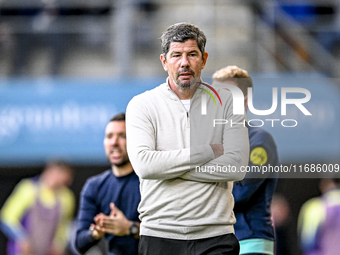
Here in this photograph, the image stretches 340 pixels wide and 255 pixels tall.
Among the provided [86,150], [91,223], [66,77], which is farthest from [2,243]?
[91,223]

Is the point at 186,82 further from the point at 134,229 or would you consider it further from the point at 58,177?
the point at 58,177

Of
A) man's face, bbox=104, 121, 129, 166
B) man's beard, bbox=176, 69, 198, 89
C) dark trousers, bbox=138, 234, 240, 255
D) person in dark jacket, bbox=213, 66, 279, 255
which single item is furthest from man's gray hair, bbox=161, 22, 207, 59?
man's face, bbox=104, 121, 129, 166

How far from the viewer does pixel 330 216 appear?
5453 mm

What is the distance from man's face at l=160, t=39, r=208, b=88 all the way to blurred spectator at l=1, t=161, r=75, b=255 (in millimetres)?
4036

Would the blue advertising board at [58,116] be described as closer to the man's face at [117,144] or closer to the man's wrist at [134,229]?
the man's face at [117,144]

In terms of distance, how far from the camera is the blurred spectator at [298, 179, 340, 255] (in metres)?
5.18

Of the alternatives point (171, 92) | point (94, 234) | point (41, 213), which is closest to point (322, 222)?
point (94, 234)

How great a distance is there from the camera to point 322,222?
5.86m

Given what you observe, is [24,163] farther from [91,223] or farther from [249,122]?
[249,122]

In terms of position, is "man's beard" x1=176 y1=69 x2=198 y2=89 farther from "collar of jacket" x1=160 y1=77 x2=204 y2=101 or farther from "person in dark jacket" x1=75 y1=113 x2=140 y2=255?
"person in dark jacket" x1=75 y1=113 x2=140 y2=255

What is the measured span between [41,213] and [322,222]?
336 centimetres

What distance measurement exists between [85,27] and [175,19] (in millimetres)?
1347

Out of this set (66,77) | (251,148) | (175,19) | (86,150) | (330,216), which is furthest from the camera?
(175,19)

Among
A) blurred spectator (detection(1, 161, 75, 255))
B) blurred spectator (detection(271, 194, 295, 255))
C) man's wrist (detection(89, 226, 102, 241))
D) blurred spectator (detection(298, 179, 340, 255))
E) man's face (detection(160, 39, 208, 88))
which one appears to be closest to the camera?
man's face (detection(160, 39, 208, 88))
